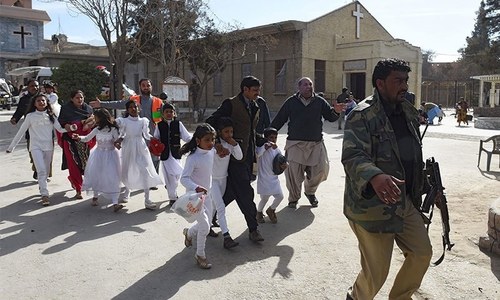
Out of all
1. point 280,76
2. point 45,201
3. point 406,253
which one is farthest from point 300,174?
point 280,76

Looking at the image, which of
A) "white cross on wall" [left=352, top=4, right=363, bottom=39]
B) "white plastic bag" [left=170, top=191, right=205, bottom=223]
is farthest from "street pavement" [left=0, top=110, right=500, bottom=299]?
"white cross on wall" [left=352, top=4, right=363, bottom=39]

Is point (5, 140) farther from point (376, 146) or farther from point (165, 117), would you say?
point (376, 146)

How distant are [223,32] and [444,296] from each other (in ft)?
67.9

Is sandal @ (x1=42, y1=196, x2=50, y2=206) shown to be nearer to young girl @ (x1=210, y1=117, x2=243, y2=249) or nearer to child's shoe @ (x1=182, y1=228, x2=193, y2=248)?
child's shoe @ (x1=182, y1=228, x2=193, y2=248)

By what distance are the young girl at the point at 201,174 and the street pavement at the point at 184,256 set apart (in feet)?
0.63

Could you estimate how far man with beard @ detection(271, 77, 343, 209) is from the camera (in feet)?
21.2

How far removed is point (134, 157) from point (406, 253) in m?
4.54

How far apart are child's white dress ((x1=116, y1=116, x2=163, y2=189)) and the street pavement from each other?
1.34 feet

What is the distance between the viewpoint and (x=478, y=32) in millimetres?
55406

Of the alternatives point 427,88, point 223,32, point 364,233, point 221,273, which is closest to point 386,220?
point 364,233

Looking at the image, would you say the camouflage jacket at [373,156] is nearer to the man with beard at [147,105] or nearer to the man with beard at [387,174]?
the man with beard at [387,174]

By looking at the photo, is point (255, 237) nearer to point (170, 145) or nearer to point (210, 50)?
point (170, 145)

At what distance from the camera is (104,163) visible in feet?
21.9

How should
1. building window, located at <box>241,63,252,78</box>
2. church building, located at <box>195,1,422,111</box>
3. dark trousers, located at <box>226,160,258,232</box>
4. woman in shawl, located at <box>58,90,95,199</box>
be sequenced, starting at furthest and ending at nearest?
building window, located at <box>241,63,252,78</box> < church building, located at <box>195,1,422,111</box> < woman in shawl, located at <box>58,90,95,199</box> < dark trousers, located at <box>226,160,258,232</box>
